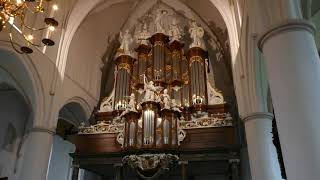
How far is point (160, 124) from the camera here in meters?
10.6

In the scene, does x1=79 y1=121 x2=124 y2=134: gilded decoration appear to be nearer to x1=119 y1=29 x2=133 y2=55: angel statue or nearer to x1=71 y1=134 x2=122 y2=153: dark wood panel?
x1=71 y1=134 x2=122 y2=153: dark wood panel

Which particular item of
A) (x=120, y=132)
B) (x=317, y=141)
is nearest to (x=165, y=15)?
(x=120, y=132)

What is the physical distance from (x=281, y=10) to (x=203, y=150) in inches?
245

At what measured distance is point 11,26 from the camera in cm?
884

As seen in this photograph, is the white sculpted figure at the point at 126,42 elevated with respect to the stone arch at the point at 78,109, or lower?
elevated

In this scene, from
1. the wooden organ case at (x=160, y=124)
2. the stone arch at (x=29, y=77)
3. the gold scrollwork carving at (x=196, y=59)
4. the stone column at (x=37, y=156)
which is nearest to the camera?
the stone column at (x=37, y=156)

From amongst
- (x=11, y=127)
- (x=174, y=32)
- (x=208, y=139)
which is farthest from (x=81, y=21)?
(x=208, y=139)

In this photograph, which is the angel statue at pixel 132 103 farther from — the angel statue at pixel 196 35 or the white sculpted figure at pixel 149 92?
the angel statue at pixel 196 35

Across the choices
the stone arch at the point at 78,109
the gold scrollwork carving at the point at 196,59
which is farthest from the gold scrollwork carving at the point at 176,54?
the stone arch at the point at 78,109

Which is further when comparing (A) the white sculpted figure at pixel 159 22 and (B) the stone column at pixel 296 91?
(A) the white sculpted figure at pixel 159 22

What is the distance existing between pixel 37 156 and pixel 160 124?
379 centimetres

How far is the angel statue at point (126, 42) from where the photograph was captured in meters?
13.6

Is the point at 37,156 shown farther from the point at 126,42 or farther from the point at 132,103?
the point at 126,42

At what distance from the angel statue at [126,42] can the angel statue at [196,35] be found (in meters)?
2.58
